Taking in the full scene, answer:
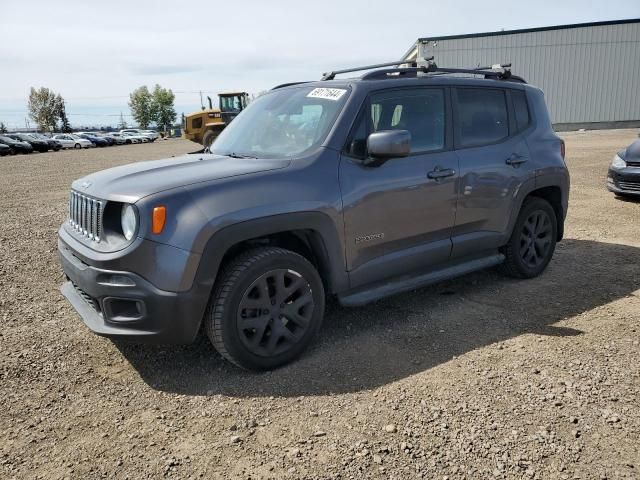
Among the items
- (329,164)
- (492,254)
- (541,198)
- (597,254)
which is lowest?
(597,254)

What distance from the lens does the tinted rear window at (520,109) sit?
188 inches

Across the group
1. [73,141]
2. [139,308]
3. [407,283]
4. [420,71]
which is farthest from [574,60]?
[73,141]

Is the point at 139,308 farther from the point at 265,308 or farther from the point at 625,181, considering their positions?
the point at 625,181

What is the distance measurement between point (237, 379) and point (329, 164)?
4.99ft

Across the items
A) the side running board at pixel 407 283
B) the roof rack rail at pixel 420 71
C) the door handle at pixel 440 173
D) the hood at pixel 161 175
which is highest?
the roof rack rail at pixel 420 71

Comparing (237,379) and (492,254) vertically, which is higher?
(492,254)

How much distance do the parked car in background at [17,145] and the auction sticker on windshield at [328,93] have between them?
38.2 m

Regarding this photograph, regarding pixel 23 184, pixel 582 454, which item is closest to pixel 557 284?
pixel 582 454

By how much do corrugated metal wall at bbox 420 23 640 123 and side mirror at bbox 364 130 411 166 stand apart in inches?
1129

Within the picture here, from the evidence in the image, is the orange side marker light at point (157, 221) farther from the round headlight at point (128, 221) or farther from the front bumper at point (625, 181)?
the front bumper at point (625, 181)

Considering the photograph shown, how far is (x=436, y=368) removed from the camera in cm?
331

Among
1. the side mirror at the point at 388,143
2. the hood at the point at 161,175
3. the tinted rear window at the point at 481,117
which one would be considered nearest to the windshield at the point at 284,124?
the hood at the point at 161,175

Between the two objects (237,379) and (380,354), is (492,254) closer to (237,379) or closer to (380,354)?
(380,354)

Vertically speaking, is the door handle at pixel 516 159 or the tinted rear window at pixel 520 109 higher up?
the tinted rear window at pixel 520 109
